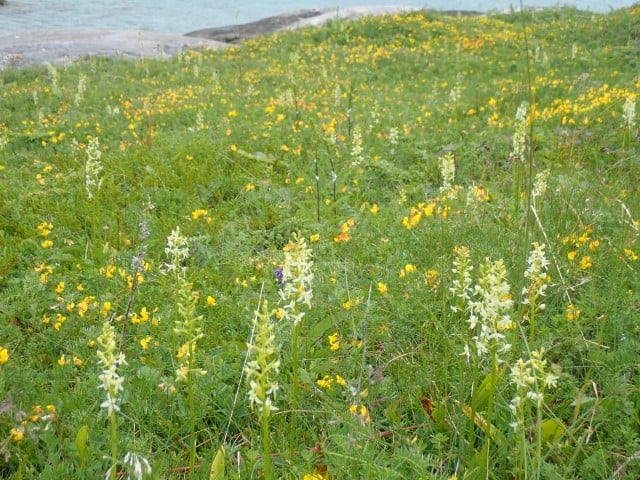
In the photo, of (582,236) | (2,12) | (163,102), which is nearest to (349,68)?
(163,102)

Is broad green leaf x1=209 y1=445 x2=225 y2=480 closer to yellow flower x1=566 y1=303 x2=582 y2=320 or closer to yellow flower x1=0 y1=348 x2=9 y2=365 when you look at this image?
yellow flower x1=0 y1=348 x2=9 y2=365

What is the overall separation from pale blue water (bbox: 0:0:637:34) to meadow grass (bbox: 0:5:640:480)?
19.3m

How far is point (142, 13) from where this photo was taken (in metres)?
31.2

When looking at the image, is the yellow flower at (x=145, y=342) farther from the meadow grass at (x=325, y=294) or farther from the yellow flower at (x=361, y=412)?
the yellow flower at (x=361, y=412)

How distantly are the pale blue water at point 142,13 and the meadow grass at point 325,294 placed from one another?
19343 millimetres

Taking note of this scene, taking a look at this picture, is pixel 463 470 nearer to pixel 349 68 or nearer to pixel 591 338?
pixel 591 338

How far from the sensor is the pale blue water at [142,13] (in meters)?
26.7

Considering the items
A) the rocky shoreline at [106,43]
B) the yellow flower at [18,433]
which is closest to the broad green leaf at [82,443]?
the yellow flower at [18,433]

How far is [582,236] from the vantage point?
12.6ft

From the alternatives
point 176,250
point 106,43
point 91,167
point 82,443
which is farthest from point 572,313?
point 106,43

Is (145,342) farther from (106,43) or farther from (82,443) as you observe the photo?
(106,43)

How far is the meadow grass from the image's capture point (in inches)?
94.3

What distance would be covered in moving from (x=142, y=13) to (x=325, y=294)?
31634 millimetres

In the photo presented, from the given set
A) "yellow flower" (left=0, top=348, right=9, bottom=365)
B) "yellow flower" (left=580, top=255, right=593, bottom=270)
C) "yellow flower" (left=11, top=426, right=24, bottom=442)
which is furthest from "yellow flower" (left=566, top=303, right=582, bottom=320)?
"yellow flower" (left=0, top=348, right=9, bottom=365)
